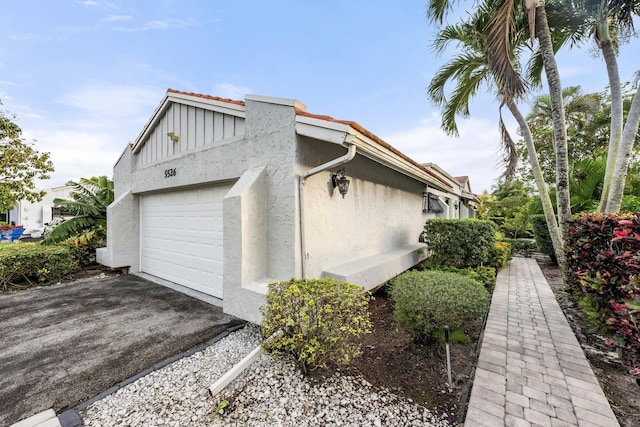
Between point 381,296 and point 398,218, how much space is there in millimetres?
3317

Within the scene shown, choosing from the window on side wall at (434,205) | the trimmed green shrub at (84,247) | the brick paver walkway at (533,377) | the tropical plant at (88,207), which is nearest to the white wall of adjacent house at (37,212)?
the tropical plant at (88,207)

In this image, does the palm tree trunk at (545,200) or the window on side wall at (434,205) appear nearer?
the palm tree trunk at (545,200)

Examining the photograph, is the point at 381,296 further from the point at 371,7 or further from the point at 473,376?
the point at 371,7

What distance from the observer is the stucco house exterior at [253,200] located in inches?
195

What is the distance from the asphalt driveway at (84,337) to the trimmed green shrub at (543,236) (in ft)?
45.5

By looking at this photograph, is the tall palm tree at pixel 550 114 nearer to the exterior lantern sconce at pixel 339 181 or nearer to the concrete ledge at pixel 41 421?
the exterior lantern sconce at pixel 339 181

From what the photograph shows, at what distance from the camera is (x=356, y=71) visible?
432 inches

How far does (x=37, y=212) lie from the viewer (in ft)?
89.0

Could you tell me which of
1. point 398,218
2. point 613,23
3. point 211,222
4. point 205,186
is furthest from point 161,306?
point 613,23

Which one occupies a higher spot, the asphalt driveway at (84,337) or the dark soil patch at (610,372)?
the asphalt driveway at (84,337)

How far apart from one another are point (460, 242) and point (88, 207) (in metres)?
14.5

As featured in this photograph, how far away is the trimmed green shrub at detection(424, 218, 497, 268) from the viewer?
8.57 meters

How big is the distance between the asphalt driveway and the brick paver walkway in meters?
4.55

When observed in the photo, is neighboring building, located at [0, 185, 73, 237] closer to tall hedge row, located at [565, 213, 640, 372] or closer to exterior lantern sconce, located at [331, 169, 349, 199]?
exterior lantern sconce, located at [331, 169, 349, 199]
